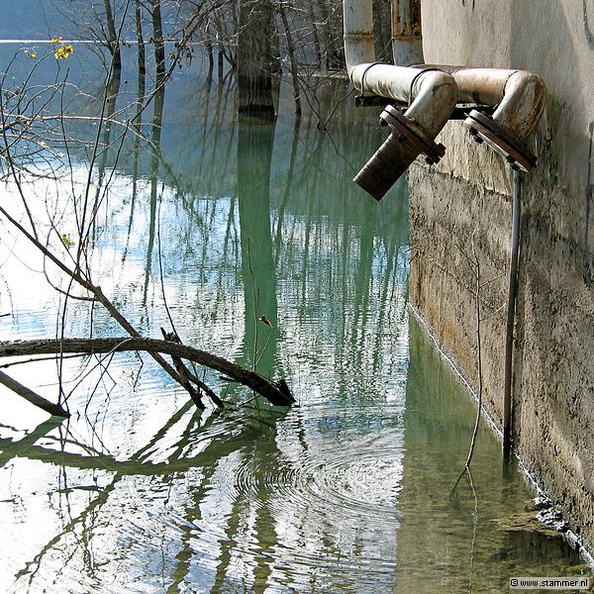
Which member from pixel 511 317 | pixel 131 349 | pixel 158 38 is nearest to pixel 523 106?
pixel 511 317

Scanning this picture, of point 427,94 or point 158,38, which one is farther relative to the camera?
point 158,38

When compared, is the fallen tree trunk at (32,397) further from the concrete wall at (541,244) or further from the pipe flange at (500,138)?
the pipe flange at (500,138)

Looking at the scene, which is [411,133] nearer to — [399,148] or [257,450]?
[399,148]

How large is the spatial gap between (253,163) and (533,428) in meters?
13.1

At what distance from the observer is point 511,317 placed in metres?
5.32

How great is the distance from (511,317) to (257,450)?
1.49 m

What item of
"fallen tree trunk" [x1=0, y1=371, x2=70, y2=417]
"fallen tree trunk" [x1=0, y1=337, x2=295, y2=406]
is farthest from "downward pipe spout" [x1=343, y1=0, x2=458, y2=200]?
"fallen tree trunk" [x1=0, y1=371, x2=70, y2=417]

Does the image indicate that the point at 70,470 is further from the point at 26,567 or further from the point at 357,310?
the point at 357,310

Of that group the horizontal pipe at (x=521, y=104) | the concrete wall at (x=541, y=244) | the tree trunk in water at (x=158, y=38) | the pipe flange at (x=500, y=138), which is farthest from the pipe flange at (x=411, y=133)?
the tree trunk in water at (x=158, y=38)

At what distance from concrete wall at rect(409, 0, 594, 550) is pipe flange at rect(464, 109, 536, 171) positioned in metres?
0.13

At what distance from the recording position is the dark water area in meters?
4.29

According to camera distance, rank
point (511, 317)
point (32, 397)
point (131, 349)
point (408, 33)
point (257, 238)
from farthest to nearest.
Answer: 1. point (257, 238)
2. point (408, 33)
3. point (32, 397)
4. point (131, 349)
5. point (511, 317)

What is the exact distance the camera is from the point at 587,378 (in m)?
4.22

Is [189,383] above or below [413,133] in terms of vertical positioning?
below
